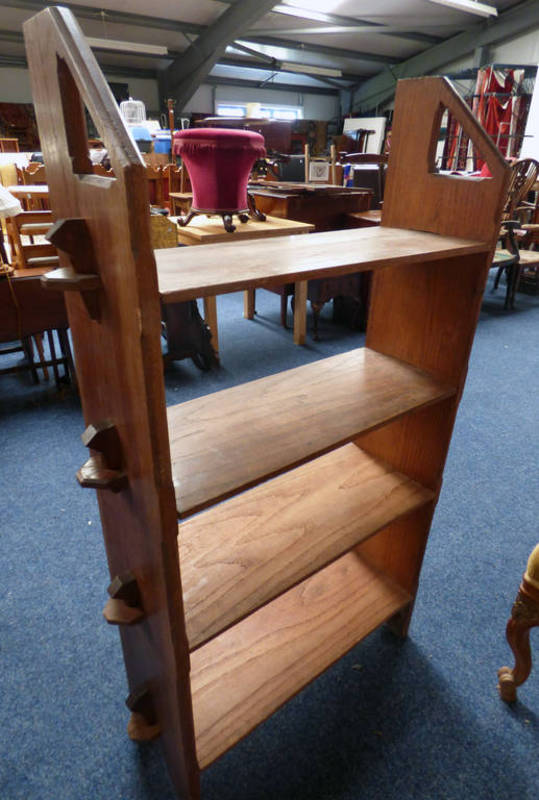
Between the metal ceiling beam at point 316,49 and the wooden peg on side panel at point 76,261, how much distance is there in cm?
1013

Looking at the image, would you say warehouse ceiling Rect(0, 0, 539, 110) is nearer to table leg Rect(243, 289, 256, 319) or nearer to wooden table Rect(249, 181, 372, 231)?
wooden table Rect(249, 181, 372, 231)

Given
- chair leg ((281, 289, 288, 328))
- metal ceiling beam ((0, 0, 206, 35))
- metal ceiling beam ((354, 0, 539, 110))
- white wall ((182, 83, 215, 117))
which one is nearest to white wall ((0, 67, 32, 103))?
metal ceiling beam ((0, 0, 206, 35))

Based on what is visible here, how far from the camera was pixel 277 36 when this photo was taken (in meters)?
9.09

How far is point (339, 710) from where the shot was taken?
123 cm

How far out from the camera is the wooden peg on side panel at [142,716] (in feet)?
3.41

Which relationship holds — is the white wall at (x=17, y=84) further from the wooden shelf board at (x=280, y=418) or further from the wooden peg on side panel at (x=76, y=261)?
the wooden peg on side panel at (x=76, y=261)

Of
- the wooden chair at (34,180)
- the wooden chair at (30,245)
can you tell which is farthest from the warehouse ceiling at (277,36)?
the wooden chair at (30,245)

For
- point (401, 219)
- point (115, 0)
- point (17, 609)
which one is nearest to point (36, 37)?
point (401, 219)

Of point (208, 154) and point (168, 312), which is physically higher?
point (208, 154)

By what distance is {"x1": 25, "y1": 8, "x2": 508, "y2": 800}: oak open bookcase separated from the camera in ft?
1.84

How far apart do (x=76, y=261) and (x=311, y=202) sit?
2812mm

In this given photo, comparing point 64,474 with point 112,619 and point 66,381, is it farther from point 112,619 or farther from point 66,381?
point 112,619

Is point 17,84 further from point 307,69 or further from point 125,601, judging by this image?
point 125,601

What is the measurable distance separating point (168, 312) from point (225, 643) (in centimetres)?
205
